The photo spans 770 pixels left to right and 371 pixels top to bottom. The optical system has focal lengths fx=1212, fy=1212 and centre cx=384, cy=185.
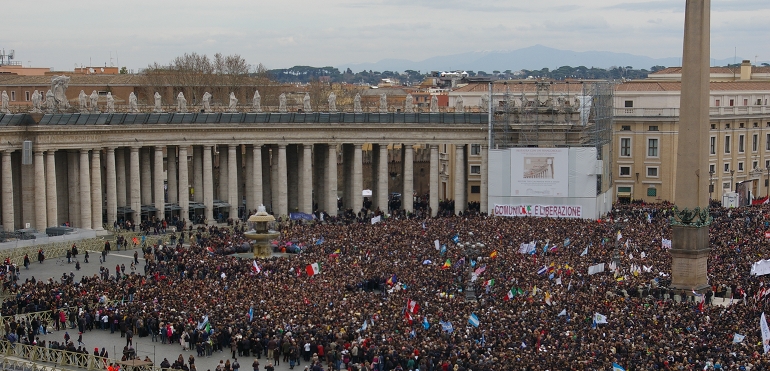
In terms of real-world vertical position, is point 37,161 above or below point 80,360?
above

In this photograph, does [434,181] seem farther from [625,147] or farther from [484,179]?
[625,147]

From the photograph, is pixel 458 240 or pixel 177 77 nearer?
pixel 458 240

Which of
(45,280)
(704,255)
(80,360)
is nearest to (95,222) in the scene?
(45,280)

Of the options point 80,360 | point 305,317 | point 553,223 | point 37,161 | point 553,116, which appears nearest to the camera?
point 80,360

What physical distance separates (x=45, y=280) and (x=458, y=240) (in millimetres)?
20393

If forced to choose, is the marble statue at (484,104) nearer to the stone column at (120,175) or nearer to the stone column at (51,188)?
the stone column at (120,175)

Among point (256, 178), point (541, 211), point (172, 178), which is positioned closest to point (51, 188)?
point (172, 178)

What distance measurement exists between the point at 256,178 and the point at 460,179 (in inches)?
549

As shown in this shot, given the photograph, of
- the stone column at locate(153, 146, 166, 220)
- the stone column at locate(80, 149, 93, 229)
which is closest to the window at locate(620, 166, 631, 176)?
the stone column at locate(153, 146, 166, 220)

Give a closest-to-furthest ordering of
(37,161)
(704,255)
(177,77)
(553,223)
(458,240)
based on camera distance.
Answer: (704,255) < (458,240) < (553,223) < (37,161) < (177,77)

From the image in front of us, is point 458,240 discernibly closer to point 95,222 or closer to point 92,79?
point 95,222

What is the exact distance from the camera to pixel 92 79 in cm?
11694

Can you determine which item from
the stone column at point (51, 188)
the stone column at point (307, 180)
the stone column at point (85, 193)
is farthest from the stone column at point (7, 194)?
the stone column at point (307, 180)

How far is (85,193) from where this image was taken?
74.2m
